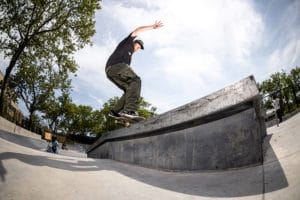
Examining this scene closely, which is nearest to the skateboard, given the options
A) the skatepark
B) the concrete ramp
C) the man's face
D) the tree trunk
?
the skatepark

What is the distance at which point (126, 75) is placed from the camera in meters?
4.59

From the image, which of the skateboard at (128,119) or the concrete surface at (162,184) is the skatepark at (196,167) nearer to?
the concrete surface at (162,184)

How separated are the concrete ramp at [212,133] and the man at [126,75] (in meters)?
1.32

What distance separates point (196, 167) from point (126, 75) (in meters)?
2.75

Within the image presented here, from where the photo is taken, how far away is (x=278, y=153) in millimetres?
2139

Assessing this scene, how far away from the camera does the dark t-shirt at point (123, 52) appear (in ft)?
15.3

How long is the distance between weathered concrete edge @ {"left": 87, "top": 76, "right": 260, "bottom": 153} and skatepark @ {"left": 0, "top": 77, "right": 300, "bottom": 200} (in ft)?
0.04

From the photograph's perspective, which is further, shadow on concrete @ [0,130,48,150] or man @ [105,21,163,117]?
shadow on concrete @ [0,130,48,150]

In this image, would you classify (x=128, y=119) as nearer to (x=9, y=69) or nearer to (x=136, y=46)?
(x=136, y=46)

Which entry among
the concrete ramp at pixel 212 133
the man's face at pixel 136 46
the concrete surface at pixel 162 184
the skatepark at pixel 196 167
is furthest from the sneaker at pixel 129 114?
the concrete surface at pixel 162 184

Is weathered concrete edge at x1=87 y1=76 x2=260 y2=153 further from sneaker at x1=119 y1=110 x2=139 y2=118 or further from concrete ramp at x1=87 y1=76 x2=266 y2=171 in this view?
sneaker at x1=119 y1=110 x2=139 y2=118

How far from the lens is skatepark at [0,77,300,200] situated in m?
1.59

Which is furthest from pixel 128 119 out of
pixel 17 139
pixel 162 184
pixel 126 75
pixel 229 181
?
pixel 17 139

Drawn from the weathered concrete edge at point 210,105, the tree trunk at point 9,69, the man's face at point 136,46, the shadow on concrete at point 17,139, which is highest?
the tree trunk at point 9,69
